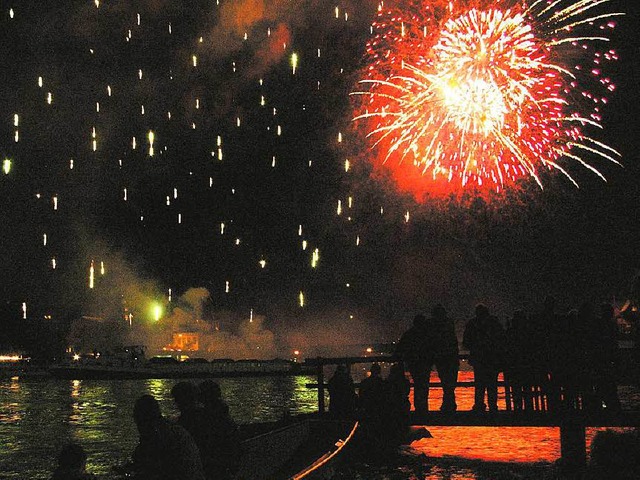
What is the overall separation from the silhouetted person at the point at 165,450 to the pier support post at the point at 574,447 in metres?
13.3

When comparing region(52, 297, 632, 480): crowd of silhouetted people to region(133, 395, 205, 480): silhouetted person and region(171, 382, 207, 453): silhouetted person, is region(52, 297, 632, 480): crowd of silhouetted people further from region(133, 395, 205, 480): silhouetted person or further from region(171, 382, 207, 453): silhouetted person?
region(133, 395, 205, 480): silhouetted person

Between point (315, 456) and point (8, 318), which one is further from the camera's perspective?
point (8, 318)

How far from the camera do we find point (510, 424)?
58.6 ft

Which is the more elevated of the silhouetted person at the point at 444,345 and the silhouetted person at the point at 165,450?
the silhouetted person at the point at 444,345

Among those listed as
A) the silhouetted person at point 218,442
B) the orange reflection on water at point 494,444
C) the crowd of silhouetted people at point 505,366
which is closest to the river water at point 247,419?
the orange reflection on water at point 494,444

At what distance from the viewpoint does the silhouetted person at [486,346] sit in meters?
17.5

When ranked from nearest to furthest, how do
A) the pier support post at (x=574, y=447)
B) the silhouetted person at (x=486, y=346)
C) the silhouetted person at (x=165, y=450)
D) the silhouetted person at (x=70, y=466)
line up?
1. the silhouetted person at (x=165, y=450)
2. the silhouetted person at (x=70, y=466)
3. the silhouetted person at (x=486, y=346)
4. the pier support post at (x=574, y=447)

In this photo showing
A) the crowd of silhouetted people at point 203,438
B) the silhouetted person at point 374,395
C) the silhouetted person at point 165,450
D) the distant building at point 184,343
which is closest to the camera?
the silhouetted person at point 165,450

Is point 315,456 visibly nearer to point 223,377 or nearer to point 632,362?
point 632,362

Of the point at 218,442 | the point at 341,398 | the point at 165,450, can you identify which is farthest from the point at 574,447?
the point at 165,450

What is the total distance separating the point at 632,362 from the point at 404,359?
4.89 meters

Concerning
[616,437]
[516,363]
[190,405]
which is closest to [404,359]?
[516,363]

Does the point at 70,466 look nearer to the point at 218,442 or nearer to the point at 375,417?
the point at 218,442

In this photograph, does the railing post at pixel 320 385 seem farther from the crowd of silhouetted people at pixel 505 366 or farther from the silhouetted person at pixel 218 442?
the silhouetted person at pixel 218 442
